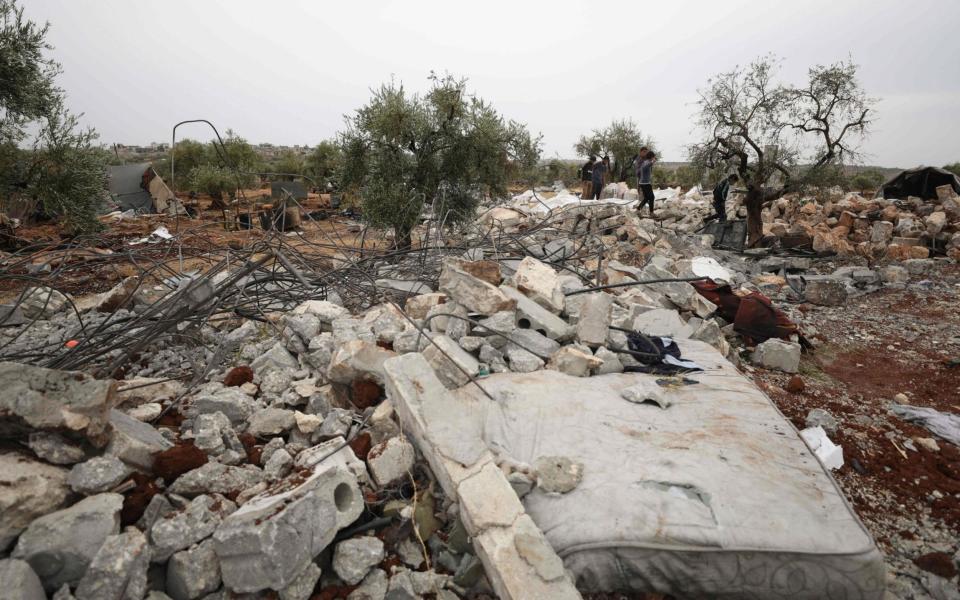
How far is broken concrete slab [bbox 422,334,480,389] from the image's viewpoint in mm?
2715

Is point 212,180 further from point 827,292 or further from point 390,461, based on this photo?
point 827,292

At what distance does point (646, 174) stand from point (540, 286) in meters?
9.27

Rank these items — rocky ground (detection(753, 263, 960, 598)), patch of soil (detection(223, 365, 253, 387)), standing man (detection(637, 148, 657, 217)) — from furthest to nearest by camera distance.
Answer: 1. standing man (detection(637, 148, 657, 217))
2. patch of soil (detection(223, 365, 253, 387))
3. rocky ground (detection(753, 263, 960, 598))

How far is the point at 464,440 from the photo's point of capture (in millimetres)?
2189

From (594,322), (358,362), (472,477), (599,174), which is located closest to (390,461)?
(472,477)

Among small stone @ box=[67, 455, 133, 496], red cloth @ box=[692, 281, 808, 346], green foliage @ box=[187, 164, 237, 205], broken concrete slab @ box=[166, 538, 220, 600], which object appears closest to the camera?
broken concrete slab @ box=[166, 538, 220, 600]

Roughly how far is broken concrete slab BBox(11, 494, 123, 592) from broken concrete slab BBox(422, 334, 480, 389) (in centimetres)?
162

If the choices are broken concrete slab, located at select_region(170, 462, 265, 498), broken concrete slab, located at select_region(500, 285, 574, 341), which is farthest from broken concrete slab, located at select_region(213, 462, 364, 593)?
broken concrete slab, located at select_region(500, 285, 574, 341)

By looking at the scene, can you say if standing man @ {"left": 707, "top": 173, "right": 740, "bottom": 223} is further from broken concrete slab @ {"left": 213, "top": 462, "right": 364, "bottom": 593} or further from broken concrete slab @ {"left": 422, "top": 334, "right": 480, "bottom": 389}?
broken concrete slab @ {"left": 213, "top": 462, "right": 364, "bottom": 593}

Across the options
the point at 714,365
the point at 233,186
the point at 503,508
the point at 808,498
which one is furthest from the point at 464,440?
the point at 233,186

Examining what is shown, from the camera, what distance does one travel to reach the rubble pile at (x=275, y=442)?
5.16ft

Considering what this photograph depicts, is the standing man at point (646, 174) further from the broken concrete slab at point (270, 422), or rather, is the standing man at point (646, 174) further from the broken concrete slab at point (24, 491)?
the broken concrete slab at point (24, 491)

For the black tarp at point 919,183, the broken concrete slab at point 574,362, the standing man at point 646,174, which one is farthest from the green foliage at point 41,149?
the black tarp at point 919,183

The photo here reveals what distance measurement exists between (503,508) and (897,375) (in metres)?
4.90
